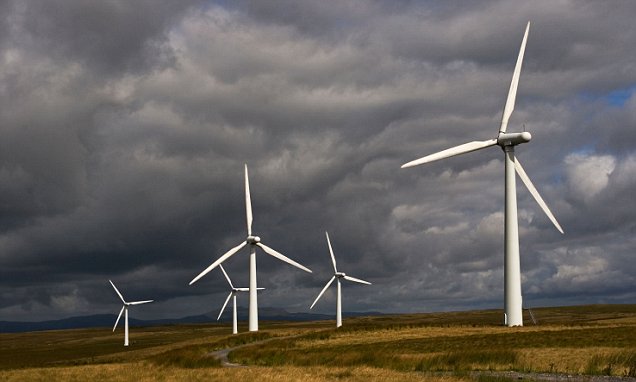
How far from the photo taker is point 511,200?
2958 inches

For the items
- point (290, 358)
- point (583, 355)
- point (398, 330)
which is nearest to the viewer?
point (583, 355)

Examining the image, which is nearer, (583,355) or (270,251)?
(583,355)

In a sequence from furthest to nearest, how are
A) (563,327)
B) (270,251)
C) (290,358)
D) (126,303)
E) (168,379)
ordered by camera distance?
(126,303) < (270,251) < (563,327) < (290,358) < (168,379)

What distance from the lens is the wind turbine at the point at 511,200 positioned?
2948 inches

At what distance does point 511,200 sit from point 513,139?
737cm

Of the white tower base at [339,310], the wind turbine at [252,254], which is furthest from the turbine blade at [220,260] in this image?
the white tower base at [339,310]

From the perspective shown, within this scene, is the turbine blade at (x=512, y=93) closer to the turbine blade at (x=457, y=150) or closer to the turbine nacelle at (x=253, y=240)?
the turbine blade at (x=457, y=150)

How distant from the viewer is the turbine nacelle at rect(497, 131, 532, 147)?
78562 mm

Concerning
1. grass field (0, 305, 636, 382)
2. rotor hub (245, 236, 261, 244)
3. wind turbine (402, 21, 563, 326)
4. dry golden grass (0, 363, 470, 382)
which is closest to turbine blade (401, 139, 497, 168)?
wind turbine (402, 21, 563, 326)

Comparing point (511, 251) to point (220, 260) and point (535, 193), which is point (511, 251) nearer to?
point (535, 193)

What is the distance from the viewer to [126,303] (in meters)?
159

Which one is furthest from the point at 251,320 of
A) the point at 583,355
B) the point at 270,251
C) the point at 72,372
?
the point at 583,355

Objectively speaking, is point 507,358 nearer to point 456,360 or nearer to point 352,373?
point 456,360

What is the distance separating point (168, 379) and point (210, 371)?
4.32 metres
